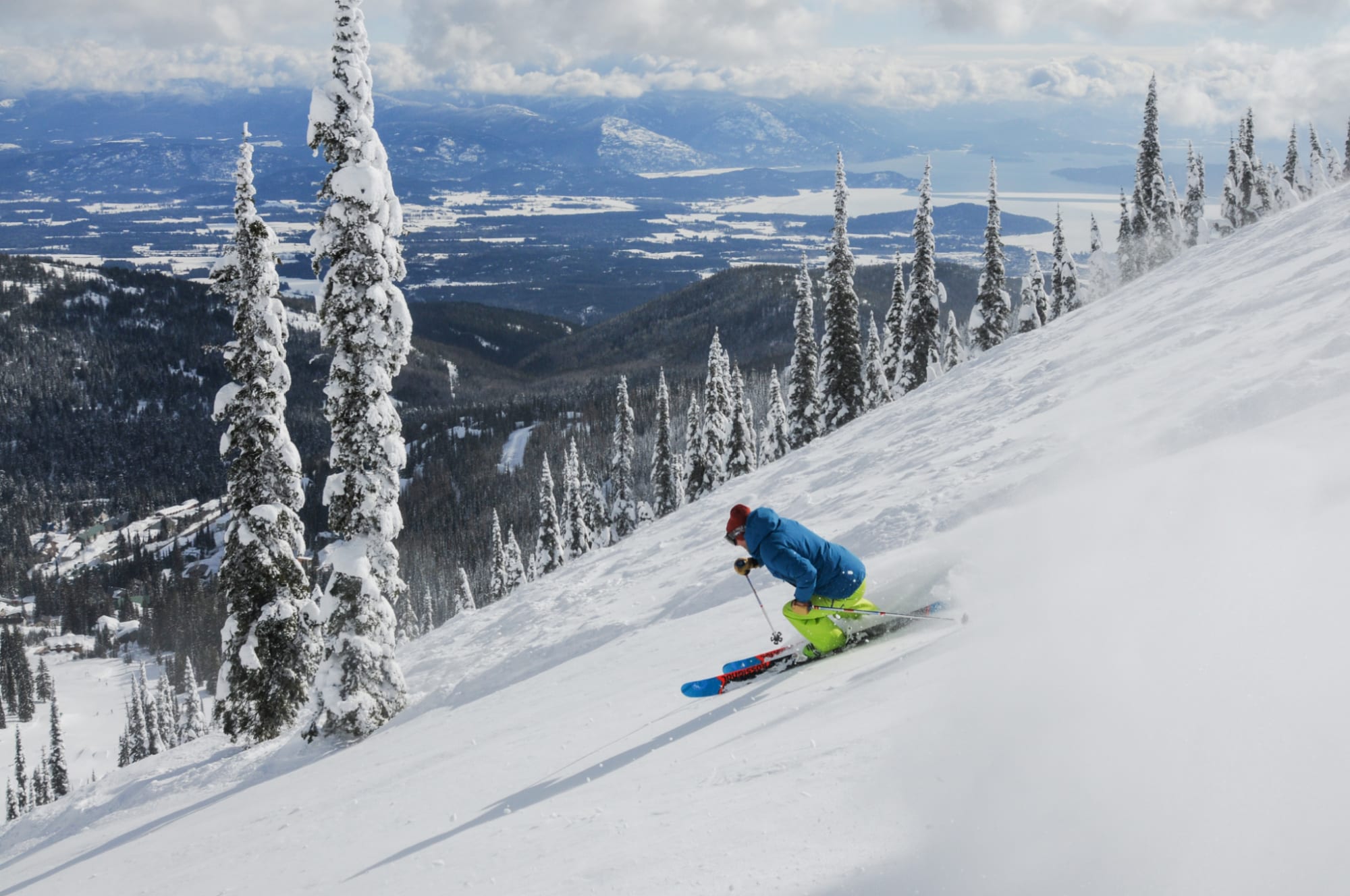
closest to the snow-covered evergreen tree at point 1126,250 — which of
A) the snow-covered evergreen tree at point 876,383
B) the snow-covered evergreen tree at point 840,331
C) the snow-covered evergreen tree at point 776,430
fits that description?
the snow-covered evergreen tree at point 876,383

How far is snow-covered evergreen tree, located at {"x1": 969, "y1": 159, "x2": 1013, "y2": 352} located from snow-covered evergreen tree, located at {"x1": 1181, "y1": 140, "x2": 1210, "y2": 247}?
31.3 m

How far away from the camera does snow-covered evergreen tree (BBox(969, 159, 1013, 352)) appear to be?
4681 cm

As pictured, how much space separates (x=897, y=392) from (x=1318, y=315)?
118 ft

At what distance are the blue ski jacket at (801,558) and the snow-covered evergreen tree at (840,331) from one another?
3475cm

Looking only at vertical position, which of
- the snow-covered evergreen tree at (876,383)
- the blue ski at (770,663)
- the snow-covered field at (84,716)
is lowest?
the snow-covered field at (84,716)

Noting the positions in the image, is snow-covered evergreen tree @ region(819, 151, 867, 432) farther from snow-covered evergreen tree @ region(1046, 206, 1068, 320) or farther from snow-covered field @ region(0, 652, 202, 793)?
snow-covered field @ region(0, 652, 202, 793)

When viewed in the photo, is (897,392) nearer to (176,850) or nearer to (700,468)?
(700,468)

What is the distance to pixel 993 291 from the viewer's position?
4678 cm

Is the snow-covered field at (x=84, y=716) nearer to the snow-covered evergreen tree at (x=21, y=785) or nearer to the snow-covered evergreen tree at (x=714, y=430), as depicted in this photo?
the snow-covered evergreen tree at (x=21, y=785)

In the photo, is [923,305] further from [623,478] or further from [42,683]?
[42,683]

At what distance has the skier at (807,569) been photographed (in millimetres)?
8525

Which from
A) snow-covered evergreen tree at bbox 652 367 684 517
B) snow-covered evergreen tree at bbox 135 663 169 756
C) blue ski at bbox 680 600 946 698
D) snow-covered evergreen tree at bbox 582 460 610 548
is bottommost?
snow-covered evergreen tree at bbox 135 663 169 756

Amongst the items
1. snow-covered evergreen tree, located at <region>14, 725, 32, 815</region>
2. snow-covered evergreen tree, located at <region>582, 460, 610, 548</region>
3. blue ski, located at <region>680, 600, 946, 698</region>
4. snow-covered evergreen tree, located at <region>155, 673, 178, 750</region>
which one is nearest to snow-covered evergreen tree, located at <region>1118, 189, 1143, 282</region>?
snow-covered evergreen tree, located at <region>582, 460, 610, 548</region>

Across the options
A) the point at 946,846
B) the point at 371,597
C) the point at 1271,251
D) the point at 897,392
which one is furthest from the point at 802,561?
the point at 897,392
